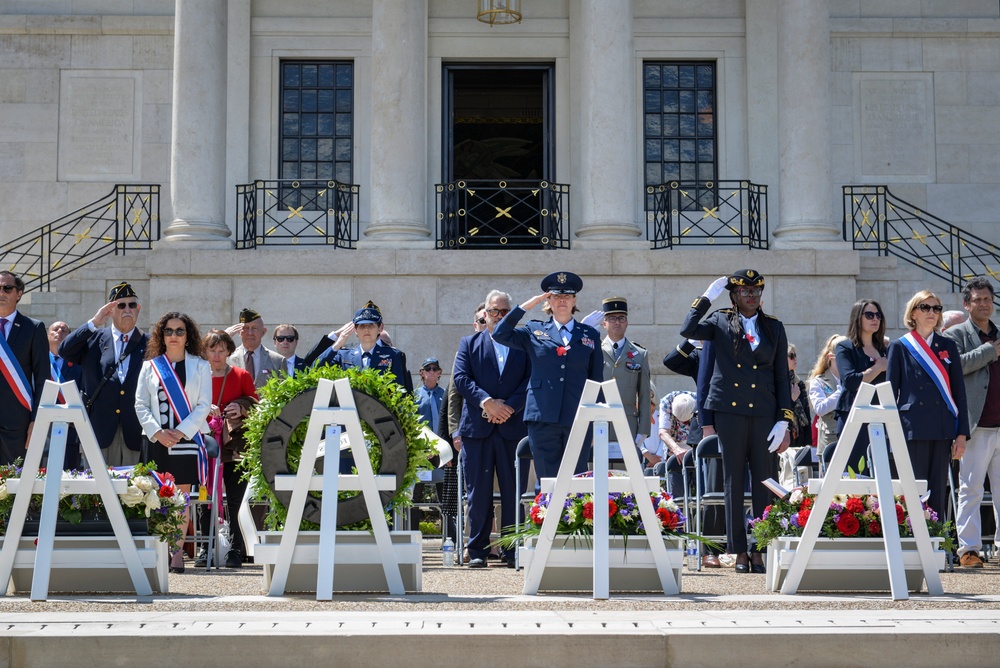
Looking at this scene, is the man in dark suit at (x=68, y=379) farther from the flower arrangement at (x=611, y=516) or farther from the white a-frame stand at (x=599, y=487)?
the white a-frame stand at (x=599, y=487)

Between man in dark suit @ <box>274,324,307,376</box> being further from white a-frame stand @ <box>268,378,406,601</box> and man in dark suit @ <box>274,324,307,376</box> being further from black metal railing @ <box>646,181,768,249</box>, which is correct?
black metal railing @ <box>646,181,768,249</box>

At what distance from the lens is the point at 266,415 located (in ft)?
27.8

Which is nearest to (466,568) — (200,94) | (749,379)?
(749,379)

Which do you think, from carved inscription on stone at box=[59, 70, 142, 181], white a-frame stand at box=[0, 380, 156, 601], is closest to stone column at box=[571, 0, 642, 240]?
carved inscription on stone at box=[59, 70, 142, 181]

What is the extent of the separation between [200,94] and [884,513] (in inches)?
546

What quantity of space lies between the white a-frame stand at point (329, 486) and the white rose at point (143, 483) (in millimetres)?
1073

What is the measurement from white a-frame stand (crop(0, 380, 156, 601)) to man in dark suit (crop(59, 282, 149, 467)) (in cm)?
316

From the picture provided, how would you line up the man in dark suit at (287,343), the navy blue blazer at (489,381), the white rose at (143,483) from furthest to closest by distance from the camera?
the man in dark suit at (287,343) → the navy blue blazer at (489,381) → the white rose at (143,483)

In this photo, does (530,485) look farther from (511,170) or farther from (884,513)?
(511,170)

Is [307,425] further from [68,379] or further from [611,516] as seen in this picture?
[68,379]

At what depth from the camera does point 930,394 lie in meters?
10.9

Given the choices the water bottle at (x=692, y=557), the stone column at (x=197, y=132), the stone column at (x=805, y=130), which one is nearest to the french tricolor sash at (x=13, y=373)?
the water bottle at (x=692, y=557)

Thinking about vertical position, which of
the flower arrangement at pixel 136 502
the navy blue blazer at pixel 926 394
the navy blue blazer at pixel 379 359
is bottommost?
the flower arrangement at pixel 136 502

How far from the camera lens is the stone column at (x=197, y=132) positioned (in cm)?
1956
